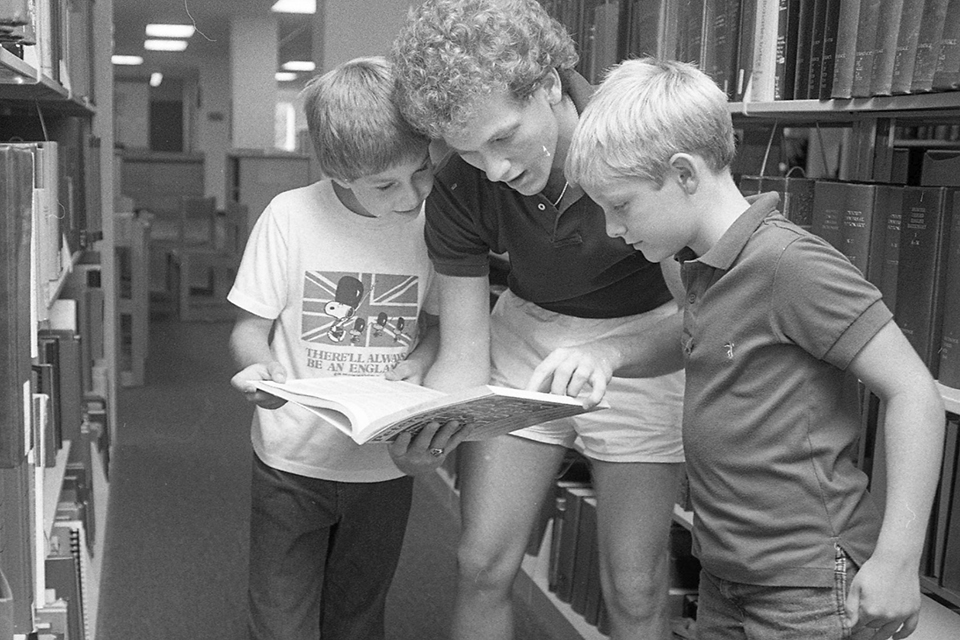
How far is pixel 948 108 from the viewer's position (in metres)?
1.38

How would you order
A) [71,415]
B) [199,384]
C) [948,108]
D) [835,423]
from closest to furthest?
[835,423]
[948,108]
[71,415]
[199,384]

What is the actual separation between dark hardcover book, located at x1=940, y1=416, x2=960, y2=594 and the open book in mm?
554

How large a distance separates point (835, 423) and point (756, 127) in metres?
1.12

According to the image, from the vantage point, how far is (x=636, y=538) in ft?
4.79

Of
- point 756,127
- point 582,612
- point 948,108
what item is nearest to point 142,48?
point 756,127

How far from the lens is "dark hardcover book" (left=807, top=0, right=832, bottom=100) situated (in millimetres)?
1540

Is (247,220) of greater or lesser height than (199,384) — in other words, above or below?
above

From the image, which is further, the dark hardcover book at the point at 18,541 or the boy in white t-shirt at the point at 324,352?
the boy in white t-shirt at the point at 324,352

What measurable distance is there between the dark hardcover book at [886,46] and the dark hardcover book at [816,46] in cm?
13

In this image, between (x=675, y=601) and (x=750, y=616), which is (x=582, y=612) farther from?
(x=750, y=616)

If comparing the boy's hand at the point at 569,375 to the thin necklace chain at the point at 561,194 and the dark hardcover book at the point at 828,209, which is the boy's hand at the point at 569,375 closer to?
the thin necklace chain at the point at 561,194

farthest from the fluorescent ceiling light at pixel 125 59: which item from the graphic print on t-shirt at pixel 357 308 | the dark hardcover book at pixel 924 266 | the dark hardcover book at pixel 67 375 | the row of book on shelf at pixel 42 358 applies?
the dark hardcover book at pixel 924 266

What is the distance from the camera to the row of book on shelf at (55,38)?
40.6 inches

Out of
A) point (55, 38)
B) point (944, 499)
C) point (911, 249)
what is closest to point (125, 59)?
point (55, 38)
